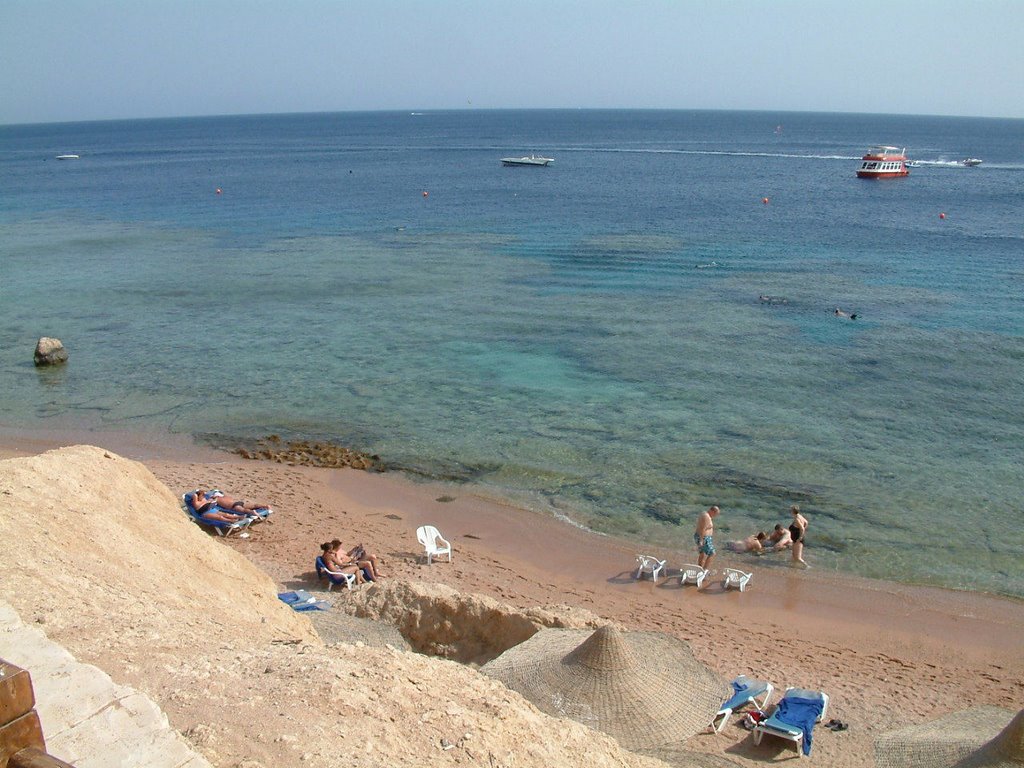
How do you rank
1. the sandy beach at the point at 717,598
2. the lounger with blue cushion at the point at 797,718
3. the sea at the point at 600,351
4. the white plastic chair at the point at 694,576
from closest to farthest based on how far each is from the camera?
the lounger with blue cushion at the point at 797,718
the sandy beach at the point at 717,598
the white plastic chair at the point at 694,576
the sea at the point at 600,351

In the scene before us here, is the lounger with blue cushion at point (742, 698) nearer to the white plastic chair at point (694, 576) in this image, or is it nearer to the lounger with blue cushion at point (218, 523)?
the white plastic chair at point (694, 576)

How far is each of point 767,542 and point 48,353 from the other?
24.7 meters

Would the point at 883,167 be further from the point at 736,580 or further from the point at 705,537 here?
the point at 736,580

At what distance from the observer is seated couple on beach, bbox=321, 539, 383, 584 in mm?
15438

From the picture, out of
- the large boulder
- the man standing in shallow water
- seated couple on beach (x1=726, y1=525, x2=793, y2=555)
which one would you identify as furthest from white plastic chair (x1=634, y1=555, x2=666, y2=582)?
the large boulder

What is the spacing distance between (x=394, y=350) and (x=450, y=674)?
2376 centimetres

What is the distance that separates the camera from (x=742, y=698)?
38.8ft

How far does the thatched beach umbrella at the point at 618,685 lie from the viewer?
10.0 metres

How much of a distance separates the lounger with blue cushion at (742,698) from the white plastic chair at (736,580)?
154 inches

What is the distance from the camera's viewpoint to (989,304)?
1425 inches

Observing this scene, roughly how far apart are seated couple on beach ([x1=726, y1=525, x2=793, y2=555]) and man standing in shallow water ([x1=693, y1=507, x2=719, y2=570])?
1004 mm

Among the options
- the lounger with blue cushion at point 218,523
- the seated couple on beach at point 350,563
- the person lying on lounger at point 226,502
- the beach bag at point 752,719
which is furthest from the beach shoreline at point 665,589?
the beach bag at point 752,719

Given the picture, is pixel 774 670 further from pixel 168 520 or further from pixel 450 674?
pixel 168 520

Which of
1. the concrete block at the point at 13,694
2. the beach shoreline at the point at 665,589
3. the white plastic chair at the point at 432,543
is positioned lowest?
the beach shoreline at the point at 665,589
